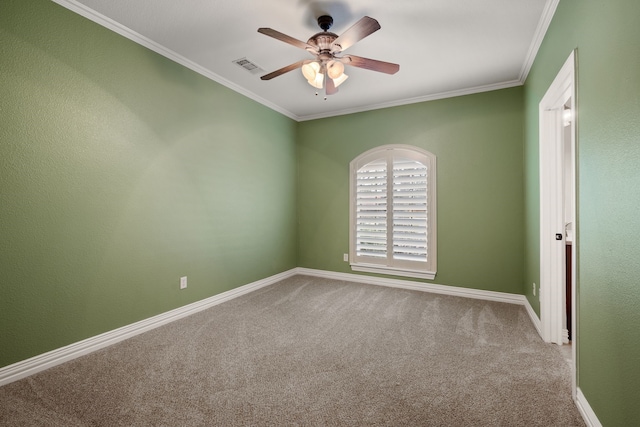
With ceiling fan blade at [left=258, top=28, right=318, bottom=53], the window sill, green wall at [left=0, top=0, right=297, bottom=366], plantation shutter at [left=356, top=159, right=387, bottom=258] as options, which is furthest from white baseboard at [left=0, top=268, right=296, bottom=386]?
ceiling fan blade at [left=258, top=28, right=318, bottom=53]

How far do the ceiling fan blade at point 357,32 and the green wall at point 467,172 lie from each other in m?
2.16

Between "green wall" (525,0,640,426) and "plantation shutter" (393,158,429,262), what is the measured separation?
2.27 metres

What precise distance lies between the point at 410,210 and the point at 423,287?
1.06 m

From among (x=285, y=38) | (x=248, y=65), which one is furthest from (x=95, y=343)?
(x=248, y=65)

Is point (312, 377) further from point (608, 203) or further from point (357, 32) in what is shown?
point (357, 32)

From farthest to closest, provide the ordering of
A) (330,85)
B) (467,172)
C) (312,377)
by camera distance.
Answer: (467,172), (330,85), (312,377)

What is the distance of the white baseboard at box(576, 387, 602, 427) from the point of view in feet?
4.91

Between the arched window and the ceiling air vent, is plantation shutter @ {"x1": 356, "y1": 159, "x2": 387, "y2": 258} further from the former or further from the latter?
the ceiling air vent

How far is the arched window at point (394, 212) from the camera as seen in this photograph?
4.04 metres

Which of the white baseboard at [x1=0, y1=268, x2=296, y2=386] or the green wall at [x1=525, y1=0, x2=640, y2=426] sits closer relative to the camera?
the green wall at [x1=525, y1=0, x2=640, y2=426]

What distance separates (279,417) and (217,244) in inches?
90.3

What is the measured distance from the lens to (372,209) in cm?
439

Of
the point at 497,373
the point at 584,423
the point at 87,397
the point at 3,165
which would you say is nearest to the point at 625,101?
the point at 584,423

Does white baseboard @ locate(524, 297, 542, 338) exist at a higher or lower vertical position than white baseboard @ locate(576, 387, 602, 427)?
higher
